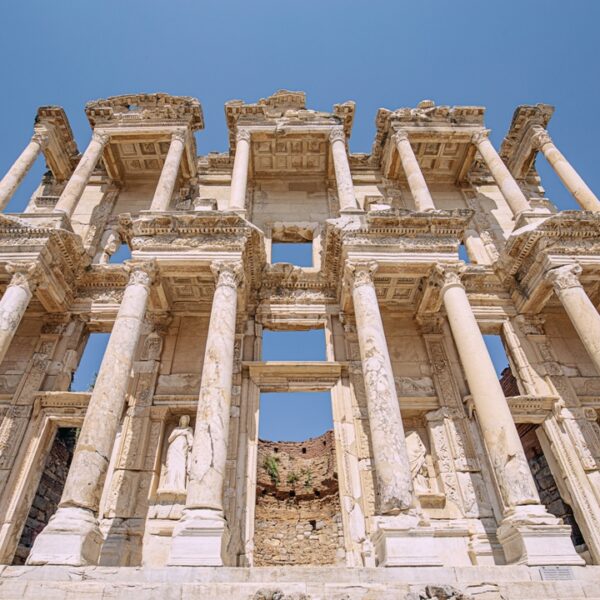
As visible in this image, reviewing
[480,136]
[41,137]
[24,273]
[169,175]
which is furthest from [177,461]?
[480,136]

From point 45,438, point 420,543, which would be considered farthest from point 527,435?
point 45,438

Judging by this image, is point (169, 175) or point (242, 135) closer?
point (169, 175)

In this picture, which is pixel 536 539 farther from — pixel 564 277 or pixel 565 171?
pixel 565 171

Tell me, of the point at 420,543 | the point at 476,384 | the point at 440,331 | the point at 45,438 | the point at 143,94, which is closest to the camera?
the point at 420,543

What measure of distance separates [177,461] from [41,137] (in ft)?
39.2

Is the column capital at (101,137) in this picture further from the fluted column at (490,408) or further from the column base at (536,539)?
Answer: the column base at (536,539)

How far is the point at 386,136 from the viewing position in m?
17.0

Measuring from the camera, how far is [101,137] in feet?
50.2

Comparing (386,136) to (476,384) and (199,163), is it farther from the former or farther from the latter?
(476,384)

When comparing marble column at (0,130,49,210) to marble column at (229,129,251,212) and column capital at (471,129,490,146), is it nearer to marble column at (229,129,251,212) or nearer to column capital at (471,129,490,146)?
marble column at (229,129,251,212)

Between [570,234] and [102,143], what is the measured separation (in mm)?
14415

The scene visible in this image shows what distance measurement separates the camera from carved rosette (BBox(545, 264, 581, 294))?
36.0ft

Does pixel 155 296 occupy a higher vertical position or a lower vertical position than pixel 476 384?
higher

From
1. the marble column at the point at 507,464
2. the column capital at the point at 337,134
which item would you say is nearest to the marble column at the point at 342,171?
the column capital at the point at 337,134
